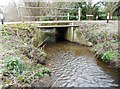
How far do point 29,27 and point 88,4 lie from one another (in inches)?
261

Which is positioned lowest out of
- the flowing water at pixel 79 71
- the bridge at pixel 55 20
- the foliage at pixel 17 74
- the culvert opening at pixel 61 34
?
the flowing water at pixel 79 71

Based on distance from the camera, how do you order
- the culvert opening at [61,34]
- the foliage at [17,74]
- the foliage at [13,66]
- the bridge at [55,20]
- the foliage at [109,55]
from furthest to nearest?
the culvert opening at [61,34] → the bridge at [55,20] → the foliage at [109,55] → the foliage at [13,66] → the foliage at [17,74]

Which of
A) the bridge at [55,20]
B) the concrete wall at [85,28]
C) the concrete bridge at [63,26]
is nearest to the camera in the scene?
the concrete wall at [85,28]

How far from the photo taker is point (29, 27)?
374 inches

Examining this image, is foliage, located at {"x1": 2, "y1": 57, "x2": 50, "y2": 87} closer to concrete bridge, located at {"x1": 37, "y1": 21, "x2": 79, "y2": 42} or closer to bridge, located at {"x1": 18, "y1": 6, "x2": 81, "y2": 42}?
concrete bridge, located at {"x1": 37, "y1": 21, "x2": 79, "y2": 42}

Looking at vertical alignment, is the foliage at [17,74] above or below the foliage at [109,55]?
above

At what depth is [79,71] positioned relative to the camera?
242 inches

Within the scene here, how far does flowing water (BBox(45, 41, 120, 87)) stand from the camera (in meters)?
→ 5.17

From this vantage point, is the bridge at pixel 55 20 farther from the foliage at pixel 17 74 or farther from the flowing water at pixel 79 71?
the foliage at pixel 17 74

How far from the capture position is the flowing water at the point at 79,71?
517 centimetres

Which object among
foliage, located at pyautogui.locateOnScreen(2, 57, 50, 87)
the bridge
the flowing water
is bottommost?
the flowing water

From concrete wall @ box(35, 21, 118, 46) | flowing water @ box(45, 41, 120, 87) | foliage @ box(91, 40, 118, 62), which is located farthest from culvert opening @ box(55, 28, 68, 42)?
foliage @ box(91, 40, 118, 62)

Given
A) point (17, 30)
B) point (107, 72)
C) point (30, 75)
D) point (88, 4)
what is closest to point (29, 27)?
point (17, 30)

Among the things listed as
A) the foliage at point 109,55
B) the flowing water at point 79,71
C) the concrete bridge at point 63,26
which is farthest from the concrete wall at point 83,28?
the foliage at point 109,55
